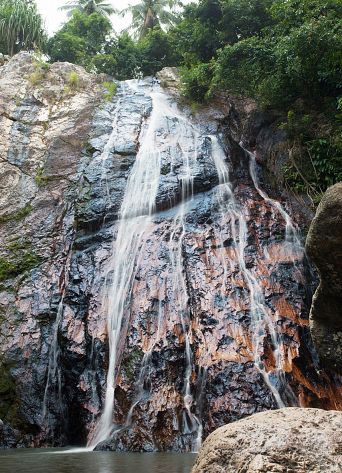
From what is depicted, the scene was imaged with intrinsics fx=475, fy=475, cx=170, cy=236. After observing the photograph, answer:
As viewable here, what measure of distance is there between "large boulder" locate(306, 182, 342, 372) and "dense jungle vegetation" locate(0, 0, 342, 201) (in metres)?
7.68

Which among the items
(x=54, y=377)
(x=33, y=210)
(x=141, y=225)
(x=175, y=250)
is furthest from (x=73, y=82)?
(x=54, y=377)

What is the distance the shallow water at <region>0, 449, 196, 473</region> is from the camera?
521cm

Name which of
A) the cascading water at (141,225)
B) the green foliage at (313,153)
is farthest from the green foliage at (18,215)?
the green foliage at (313,153)

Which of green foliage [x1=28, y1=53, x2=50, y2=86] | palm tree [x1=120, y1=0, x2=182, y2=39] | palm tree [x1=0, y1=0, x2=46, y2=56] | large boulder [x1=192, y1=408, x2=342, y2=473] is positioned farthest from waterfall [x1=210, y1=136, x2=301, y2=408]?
palm tree [x1=120, y1=0, x2=182, y2=39]

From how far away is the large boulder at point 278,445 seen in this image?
105 inches

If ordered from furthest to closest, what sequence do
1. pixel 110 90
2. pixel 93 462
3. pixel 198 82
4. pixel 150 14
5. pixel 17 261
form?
pixel 150 14 < pixel 110 90 < pixel 198 82 < pixel 17 261 < pixel 93 462

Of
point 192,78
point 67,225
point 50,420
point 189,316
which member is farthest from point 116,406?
point 192,78

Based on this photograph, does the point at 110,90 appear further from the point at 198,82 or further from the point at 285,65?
the point at 285,65

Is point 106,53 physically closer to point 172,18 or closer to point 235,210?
point 172,18

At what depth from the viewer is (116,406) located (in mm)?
8125

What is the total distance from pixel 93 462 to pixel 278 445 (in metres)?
3.87

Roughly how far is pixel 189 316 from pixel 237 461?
657cm

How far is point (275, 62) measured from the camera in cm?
1380

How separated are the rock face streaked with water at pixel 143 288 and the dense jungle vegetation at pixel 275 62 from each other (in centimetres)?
151
